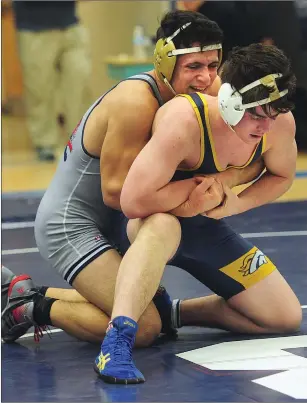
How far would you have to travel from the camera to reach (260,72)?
3613 millimetres

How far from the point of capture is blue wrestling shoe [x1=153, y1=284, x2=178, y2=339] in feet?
13.4

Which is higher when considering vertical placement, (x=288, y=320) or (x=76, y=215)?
(x=76, y=215)

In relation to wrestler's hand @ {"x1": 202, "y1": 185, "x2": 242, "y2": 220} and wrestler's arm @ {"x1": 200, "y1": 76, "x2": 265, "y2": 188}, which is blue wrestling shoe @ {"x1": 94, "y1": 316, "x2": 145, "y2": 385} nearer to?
wrestler's hand @ {"x1": 202, "y1": 185, "x2": 242, "y2": 220}

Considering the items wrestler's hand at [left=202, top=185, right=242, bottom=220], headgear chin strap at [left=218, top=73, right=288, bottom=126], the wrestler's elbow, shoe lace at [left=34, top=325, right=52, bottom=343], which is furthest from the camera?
shoe lace at [left=34, top=325, right=52, bottom=343]

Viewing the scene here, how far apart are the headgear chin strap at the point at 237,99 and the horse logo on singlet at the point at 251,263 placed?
0.61 meters

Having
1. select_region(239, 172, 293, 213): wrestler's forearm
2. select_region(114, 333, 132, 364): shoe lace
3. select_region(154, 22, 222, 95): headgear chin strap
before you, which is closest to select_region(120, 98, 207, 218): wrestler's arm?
select_region(154, 22, 222, 95): headgear chin strap

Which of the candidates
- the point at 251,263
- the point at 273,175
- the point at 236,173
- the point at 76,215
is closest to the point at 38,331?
the point at 76,215

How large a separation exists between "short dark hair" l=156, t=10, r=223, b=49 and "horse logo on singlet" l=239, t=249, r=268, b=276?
0.78 metres

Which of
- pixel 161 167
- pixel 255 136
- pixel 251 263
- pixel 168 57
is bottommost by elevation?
pixel 251 263

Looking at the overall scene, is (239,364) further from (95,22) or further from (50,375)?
(95,22)

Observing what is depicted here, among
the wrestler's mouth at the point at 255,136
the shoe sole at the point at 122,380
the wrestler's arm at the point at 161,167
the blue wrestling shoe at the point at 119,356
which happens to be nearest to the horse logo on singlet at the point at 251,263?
the wrestler's arm at the point at 161,167

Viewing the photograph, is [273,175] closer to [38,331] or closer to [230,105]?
[230,105]

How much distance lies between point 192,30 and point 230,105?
0.53 meters

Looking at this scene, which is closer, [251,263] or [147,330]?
[147,330]
